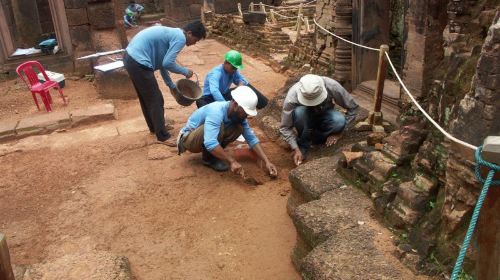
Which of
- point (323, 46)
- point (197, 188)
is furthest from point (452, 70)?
point (323, 46)

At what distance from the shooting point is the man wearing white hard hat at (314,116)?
4977mm

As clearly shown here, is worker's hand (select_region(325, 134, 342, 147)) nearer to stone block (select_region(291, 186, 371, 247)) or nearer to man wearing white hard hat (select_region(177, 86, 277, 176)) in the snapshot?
man wearing white hard hat (select_region(177, 86, 277, 176))

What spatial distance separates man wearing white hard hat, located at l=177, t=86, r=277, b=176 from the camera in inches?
185

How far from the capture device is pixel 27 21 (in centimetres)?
1588

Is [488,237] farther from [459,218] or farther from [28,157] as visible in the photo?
[28,157]

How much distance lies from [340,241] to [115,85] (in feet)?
20.3

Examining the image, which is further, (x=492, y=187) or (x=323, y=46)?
(x=323, y=46)

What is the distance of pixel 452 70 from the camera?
3.43 metres

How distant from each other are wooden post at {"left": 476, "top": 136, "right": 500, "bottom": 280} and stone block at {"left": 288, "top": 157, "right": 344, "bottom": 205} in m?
1.90

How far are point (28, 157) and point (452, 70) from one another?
5.28 meters

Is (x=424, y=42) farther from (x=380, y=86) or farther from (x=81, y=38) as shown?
(x=81, y=38)

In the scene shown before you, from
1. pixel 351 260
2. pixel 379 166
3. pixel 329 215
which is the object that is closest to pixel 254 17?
pixel 379 166

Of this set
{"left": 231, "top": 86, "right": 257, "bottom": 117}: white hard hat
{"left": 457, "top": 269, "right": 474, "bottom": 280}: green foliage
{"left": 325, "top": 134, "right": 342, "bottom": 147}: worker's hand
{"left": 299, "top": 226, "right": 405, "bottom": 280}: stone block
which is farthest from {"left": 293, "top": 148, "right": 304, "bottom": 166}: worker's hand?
{"left": 457, "top": 269, "right": 474, "bottom": 280}: green foliage

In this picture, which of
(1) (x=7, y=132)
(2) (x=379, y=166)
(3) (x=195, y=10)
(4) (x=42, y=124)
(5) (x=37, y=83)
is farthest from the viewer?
(3) (x=195, y=10)
